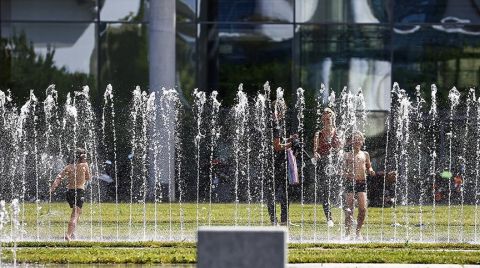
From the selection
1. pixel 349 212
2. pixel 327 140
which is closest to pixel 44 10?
pixel 327 140

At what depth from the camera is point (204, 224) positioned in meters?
18.6

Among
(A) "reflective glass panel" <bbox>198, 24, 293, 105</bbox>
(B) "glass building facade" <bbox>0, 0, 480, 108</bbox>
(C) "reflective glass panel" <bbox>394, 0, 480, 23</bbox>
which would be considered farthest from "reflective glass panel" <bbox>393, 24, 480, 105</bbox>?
(A) "reflective glass panel" <bbox>198, 24, 293, 105</bbox>

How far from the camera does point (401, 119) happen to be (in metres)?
27.7

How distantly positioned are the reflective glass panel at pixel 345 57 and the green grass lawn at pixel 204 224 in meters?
5.35

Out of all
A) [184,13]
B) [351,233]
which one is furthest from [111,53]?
[351,233]

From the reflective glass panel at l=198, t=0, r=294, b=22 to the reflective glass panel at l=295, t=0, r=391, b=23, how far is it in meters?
0.29

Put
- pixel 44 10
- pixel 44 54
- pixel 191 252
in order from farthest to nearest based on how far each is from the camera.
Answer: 1. pixel 44 10
2. pixel 44 54
3. pixel 191 252

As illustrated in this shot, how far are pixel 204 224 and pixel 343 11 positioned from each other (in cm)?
1096

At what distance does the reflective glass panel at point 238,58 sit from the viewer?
1117 inches

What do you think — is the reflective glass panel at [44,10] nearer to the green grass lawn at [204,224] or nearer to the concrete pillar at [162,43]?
the concrete pillar at [162,43]

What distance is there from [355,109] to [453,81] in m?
2.39

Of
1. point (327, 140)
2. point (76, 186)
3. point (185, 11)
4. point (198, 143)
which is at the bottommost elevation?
point (76, 186)

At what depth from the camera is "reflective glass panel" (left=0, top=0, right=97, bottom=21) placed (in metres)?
28.9

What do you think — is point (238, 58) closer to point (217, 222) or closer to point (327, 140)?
point (217, 222)
